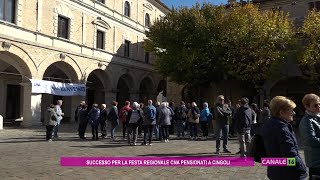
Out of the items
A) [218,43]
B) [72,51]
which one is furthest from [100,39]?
[218,43]

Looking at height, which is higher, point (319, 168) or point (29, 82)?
point (29, 82)

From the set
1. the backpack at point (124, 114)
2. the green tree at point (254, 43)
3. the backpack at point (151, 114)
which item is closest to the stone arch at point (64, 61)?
the backpack at point (124, 114)

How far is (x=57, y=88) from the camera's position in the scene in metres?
23.1

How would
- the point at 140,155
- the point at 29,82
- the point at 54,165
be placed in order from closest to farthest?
the point at 54,165, the point at 140,155, the point at 29,82

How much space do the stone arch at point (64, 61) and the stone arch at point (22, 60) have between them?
1.98 feet

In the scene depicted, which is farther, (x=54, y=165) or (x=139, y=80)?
(x=139, y=80)

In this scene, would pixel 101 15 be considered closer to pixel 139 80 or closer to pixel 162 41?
pixel 162 41

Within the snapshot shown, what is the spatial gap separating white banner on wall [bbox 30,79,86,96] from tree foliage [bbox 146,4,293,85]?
6181mm

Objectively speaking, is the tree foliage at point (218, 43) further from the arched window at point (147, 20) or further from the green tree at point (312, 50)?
the arched window at point (147, 20)

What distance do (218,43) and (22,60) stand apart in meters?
12.7

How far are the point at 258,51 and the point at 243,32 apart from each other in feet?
5.03

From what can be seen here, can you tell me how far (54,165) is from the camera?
8.39 metres

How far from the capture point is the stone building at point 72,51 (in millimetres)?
21016

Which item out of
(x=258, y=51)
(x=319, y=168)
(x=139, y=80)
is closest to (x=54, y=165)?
(x=319, y=168)
